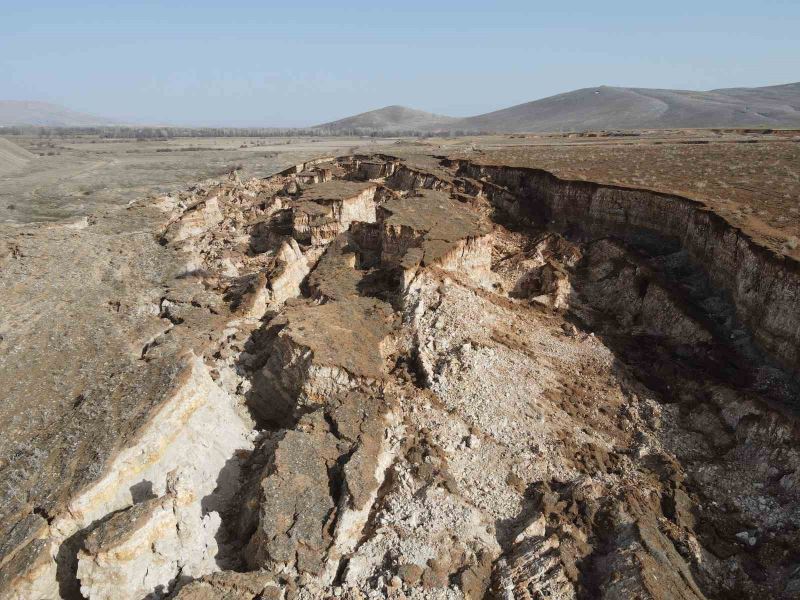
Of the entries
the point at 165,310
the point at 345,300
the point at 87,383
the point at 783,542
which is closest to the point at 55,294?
the point at 165,310

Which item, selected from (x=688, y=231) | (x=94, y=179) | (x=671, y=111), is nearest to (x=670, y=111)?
(x=671, y=111)

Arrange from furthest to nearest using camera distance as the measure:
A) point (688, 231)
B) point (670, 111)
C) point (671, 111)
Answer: point (670, 111), point (671, 111), point (688, 231)

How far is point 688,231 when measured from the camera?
71.7ft

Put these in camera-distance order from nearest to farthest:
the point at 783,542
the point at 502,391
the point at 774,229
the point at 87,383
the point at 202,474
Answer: the point at 783,542 → the point at 202,474 → the point at 87,383 → the point at 502,391 → the point at 774,229

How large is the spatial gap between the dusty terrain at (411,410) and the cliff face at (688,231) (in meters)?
0.12

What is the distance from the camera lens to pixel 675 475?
1334cm

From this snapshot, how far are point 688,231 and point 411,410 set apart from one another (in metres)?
16.1

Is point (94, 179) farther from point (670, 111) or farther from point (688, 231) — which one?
point (670, 111)

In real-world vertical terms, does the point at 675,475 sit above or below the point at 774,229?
below

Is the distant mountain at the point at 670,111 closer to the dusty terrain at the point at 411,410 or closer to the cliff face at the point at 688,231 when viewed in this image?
the cliff face at the point at 688,231

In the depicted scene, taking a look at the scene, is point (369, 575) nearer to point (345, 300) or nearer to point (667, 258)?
point (345, 300)

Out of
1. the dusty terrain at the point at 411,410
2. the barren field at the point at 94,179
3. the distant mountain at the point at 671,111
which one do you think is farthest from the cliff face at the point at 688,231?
the distant mountain at the point at 671,111

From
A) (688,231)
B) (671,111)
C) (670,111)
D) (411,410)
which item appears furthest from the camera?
(670,111)

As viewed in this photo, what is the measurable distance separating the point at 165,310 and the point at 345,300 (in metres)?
7.20
